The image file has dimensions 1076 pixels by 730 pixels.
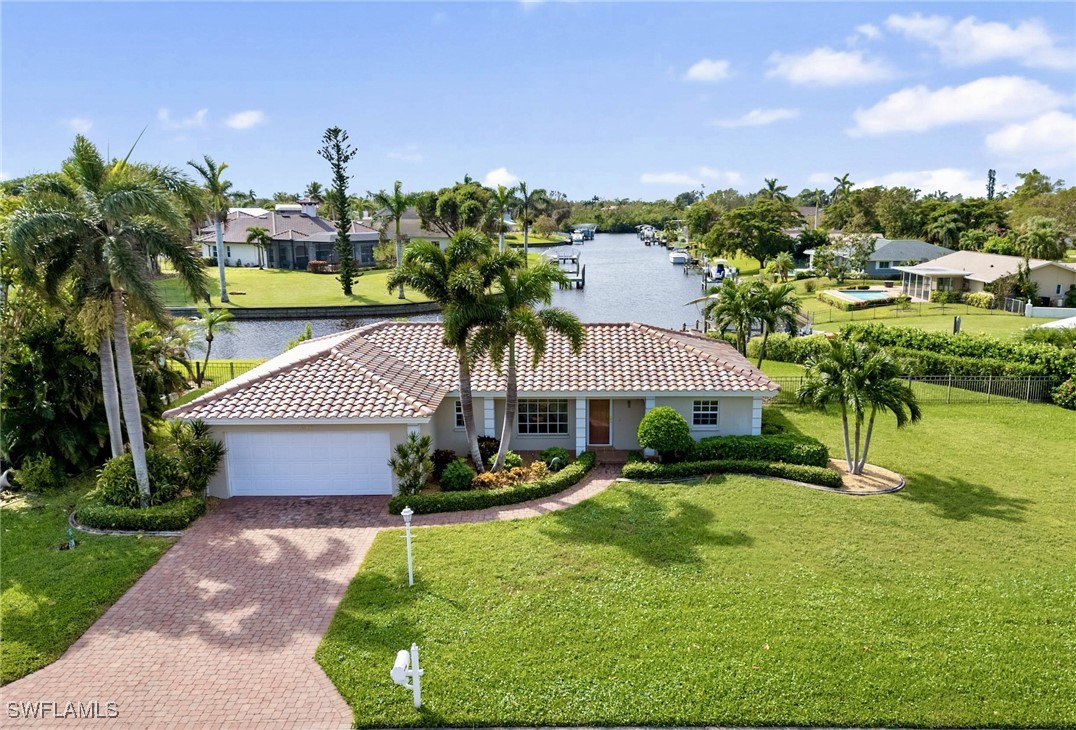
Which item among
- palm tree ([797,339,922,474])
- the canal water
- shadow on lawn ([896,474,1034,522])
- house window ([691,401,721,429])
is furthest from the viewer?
the canal water

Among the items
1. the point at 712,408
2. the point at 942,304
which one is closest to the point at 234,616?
the point at 712,408

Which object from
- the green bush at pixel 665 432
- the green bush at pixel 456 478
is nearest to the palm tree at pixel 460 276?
the green bush at pixel 456 478

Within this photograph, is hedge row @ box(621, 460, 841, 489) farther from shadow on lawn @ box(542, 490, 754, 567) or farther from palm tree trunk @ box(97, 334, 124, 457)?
palm tree trunk @ box(97, 334, 124, 457)

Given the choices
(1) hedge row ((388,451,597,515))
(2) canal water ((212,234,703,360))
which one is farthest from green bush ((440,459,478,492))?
(2) canal water ((212,234,703,360))

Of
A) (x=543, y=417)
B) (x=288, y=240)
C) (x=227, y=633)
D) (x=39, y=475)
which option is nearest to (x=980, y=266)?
(x=543, y=417)

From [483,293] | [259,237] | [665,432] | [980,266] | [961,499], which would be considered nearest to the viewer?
[483,293]

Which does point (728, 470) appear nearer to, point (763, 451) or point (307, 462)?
point (763, 451)
